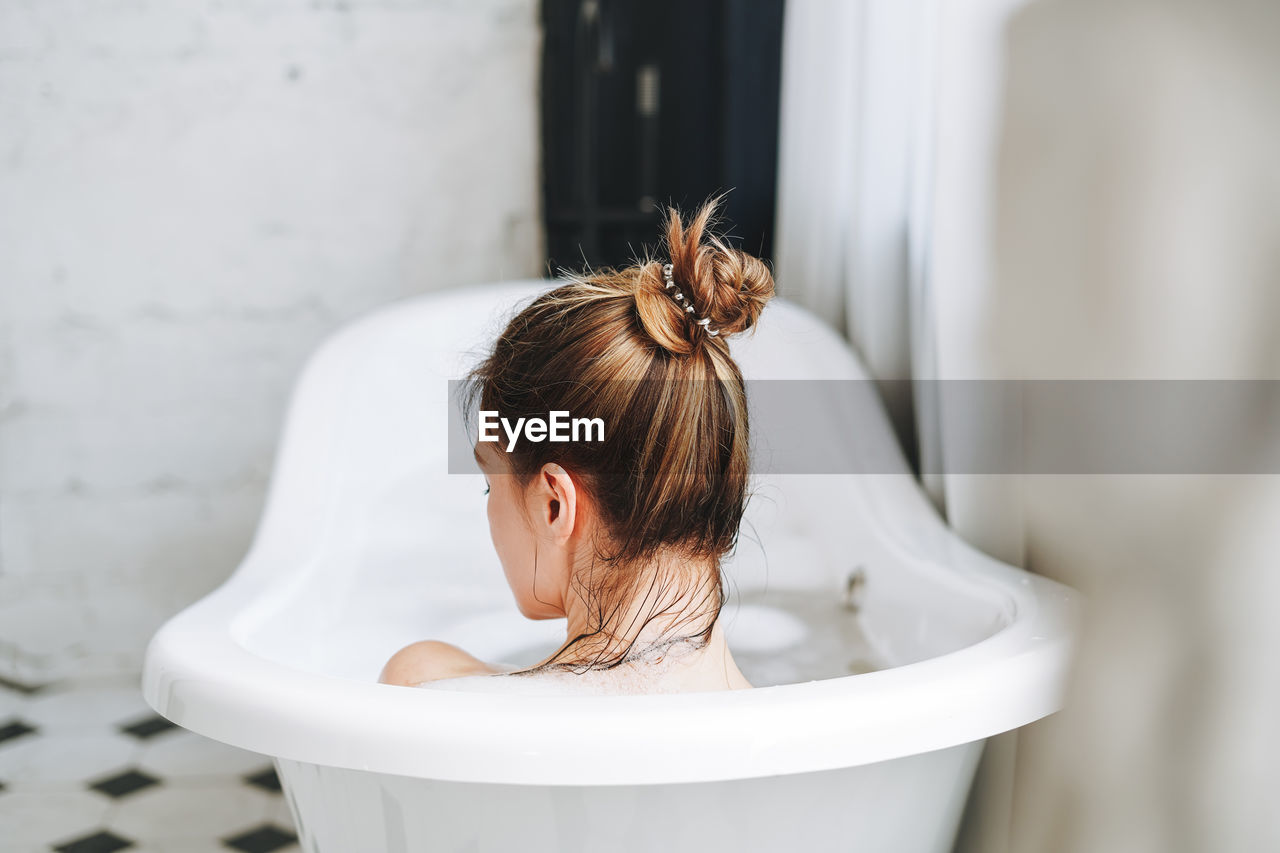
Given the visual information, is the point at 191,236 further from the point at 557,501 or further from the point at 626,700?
the point at 626,700

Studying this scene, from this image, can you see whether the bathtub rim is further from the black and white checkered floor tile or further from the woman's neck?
the black and white checkered floor tile

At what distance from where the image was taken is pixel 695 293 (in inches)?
33.5

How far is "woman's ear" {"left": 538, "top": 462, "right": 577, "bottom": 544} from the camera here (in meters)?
0.87

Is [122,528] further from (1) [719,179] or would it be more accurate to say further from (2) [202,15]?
(1) [719,179]

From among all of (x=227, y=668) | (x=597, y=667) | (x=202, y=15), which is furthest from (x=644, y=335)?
(x=202, y=15)

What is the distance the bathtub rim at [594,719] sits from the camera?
2.27 ft

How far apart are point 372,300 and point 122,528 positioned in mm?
738

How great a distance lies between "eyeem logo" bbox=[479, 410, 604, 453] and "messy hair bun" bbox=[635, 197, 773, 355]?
0.29ft

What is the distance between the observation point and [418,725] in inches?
27.4

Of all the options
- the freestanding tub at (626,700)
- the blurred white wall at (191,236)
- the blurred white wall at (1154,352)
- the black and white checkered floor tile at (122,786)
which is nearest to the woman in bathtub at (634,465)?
the freestanding tub at (626,700)

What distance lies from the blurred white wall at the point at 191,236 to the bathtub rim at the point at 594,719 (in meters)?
1.53

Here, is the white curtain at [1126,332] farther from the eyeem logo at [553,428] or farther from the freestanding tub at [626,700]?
the eyeem logo at [553,428]

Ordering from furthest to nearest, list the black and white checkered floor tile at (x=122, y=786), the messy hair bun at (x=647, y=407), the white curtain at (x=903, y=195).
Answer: the black and white checkered floor tile at (x=122, y=786)
the white curtain at (x=903, y=195)
the messy hair bun at (x=647, y=407)

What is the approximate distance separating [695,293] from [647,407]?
0.10 meters
